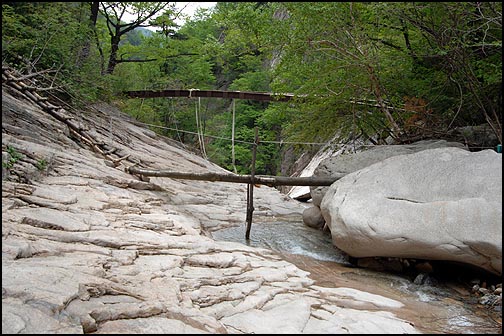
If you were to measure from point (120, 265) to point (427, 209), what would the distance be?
3.94 metres

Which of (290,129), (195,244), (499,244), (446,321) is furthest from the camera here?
(290,129)

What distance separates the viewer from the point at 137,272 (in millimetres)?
4168

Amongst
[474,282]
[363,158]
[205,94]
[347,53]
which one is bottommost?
[474,282]

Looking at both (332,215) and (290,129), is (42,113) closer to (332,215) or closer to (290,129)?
(290,129)

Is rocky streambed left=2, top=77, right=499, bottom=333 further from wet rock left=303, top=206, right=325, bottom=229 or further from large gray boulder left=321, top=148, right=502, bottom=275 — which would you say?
wet rock left=303, top=206, right=325, bottom=229

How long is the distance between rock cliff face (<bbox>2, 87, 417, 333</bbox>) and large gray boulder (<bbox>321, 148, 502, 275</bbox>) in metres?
1.12

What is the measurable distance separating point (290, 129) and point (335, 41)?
366cm

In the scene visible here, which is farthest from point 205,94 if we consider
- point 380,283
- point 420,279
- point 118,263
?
point 118,263

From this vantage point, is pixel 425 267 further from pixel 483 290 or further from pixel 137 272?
pixel 137 272

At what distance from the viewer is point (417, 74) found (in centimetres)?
843

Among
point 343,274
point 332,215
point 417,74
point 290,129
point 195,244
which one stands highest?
point 417,74

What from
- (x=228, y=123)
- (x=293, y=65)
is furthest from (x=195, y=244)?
(x=228, y=123)

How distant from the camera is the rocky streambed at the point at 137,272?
9.80 ft

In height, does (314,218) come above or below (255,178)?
below
